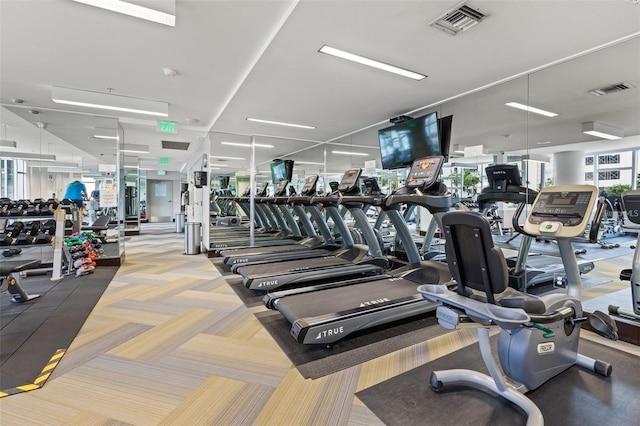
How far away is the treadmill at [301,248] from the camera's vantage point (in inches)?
211

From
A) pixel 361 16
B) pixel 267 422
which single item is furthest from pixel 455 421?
pixel 361 16

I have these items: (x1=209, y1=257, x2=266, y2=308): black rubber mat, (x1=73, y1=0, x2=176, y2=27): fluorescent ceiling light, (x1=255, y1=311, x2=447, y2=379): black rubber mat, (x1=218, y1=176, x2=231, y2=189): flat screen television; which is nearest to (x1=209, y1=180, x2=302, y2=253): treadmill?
(x1=218, y1=176, x2=231, y2=189): flat screen television

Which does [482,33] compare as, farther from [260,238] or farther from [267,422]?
[260,238]

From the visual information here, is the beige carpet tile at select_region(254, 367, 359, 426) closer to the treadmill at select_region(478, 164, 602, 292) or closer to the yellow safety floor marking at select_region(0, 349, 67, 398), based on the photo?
the yellow safety floor marking at select_region(0, 349, 67, 398)

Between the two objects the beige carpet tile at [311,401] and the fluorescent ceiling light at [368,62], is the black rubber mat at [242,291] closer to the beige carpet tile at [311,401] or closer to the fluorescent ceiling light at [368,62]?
the beige carpet tile at [311,401]

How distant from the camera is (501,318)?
1649 millimetres

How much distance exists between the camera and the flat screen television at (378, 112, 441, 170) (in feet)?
15.8

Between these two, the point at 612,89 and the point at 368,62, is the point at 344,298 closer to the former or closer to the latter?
the point at 368,62

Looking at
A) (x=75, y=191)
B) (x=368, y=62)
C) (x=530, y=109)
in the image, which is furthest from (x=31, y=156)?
(x=530, y=109)

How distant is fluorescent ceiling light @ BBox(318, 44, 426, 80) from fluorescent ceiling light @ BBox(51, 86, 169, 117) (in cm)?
357

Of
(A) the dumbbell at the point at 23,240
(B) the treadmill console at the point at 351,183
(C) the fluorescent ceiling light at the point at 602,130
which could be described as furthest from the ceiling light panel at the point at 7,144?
(C) the fluorescent ceiling light at the point at 602,130

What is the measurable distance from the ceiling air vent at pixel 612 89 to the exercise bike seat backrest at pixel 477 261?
399 centimetres

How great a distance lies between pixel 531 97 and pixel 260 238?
6303 millimetres

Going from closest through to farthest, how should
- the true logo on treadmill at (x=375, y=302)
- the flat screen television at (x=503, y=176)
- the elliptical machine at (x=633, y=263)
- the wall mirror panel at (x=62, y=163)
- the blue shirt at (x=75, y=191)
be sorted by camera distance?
1. the elliptical machine at (x=633, y=263)
2. the true logo on treadmill at (x=375, y=302)
3. the flat screen television at (x=503, y=176)
4. the wall mirror panel at (x=62, y=163)
5. the blue shirt at (x=75, y=191)
